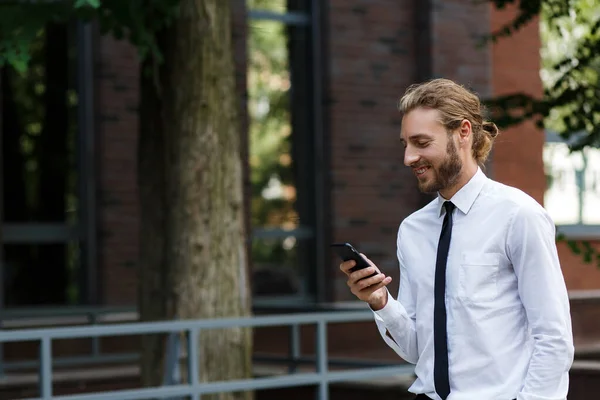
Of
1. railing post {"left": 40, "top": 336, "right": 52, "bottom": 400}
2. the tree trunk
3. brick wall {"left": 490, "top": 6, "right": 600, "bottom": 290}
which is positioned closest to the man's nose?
railing post {"left": 40, "top": 336, "right": 52, "bottom": 400}

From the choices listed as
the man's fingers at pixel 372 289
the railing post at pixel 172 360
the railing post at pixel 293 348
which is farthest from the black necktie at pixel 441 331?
the railing post at pixel 293 348

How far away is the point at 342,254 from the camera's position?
3.25m

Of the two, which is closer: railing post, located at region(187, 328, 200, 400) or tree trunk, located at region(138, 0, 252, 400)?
railing post, located at region(187, 328, 200, 400)

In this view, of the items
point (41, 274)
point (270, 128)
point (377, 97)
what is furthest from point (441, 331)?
point (377, 97)

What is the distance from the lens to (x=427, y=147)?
3184mm

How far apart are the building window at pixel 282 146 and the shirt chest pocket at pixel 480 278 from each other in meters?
9.68

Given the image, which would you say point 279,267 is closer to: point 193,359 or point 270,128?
point 270,128

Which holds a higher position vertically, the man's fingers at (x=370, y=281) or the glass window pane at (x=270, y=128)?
the glass window pane at (x=270, y=128)

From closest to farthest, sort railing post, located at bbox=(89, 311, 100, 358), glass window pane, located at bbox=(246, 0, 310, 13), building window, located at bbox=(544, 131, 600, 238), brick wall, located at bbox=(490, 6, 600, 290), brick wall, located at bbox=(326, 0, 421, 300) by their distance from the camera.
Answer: railing post, located at bbox=(89, 311, 100, 358) < glass window pane, located at bbox=(246, 0, 310, 13) < brick wall, located at bbox=(326, 0, 421, 300) < brick wall, located at bbox=(490, 6, 600, 290) < building window, located at bbox=(544, 131, 600, 238)

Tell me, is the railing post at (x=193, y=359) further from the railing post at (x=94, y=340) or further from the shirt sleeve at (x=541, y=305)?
the shirt sleeve at (x=541, y=305)

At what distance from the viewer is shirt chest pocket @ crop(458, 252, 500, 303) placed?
3174mm

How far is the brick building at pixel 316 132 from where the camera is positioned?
11.8 m

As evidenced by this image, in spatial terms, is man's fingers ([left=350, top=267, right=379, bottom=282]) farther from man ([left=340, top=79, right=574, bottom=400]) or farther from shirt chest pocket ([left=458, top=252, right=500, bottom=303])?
shirt chest pocket ([left=458, top=252, right=500, bottom=303])

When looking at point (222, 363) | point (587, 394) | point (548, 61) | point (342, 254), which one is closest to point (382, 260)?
point (548, 61)
